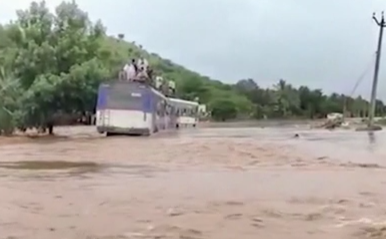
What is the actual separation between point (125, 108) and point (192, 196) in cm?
2370

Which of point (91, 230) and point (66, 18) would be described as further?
point (66, 18)

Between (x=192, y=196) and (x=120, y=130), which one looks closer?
(x=192, y=196)

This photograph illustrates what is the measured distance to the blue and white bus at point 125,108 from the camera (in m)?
35.4

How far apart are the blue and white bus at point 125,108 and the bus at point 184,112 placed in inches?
462

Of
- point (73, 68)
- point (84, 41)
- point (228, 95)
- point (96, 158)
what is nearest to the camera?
point (96, 158)

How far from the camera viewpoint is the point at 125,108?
3581cm

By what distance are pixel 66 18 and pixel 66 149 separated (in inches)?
902

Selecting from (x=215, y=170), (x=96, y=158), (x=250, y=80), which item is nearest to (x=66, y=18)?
(x=96, y=158)

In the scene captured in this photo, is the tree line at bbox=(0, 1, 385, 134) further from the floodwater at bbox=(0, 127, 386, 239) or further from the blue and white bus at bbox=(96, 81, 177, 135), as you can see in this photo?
the floodwater at bbox=(0, 127, 386, 239)

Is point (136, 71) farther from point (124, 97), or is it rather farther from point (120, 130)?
point (120, 130)

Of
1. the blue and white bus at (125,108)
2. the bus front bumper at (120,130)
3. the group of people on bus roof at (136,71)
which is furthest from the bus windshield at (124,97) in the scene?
the group of people on bus roof at (136,71)

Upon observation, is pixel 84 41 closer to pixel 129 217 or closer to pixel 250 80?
pixel 129 217

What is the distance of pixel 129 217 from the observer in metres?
9.74

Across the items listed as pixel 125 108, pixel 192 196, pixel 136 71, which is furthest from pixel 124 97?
pixel 192 196
